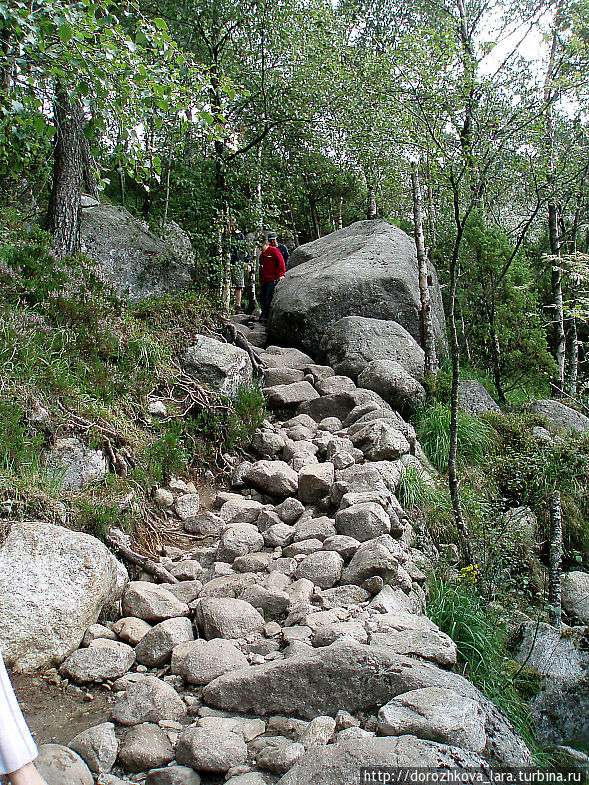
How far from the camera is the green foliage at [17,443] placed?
4.02 metres

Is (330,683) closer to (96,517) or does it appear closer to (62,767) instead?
(62,767)

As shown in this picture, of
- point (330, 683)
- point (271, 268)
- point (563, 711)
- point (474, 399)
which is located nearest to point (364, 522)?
point (330, 683)

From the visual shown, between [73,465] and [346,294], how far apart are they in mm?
6083

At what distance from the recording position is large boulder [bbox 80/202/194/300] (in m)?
8.82

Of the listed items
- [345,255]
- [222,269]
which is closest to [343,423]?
[222,269]

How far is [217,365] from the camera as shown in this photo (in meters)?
6.91

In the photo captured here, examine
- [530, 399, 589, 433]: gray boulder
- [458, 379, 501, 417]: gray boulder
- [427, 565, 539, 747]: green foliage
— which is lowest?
[427, 565, 539, 747]: green foliage

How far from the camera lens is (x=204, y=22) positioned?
962 cm

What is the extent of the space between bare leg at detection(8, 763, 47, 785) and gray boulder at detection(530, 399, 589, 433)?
9.61 metres

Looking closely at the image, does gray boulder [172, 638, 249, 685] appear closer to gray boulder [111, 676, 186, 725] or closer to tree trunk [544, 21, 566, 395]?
gray boulder [111, 676, 186, 725]

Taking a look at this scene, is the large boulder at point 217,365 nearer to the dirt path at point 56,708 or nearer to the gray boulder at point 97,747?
the dirt path at point 56,708

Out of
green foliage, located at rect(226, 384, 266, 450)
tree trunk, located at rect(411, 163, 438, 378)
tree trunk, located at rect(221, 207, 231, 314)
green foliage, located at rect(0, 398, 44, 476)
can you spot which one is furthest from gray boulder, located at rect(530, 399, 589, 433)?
green foliage, located at rect(0, 398, 44, 476)

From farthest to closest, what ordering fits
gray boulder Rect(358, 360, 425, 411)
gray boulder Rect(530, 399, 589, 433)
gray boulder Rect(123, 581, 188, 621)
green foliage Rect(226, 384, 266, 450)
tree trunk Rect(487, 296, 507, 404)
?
1. tree trunk Rect(487, 296, 507, 404)
2. gray boulder Rect(530, 399, 589, 433)
3. gray boulder Rect(358, 360, 425, 411)
4. green foliage Rect(226, 384, 266, 450)
5. gray boulder Rect(123, 581, 188, 621)

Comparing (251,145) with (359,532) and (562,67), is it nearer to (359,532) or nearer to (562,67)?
(562,67)
